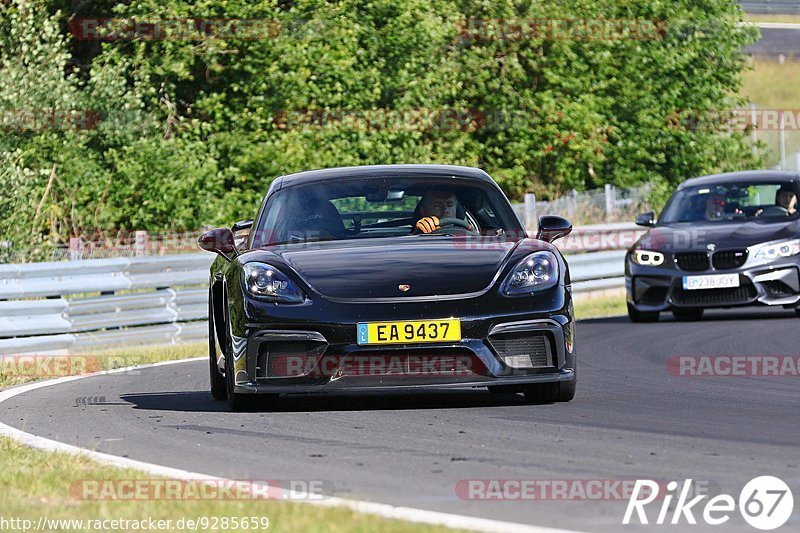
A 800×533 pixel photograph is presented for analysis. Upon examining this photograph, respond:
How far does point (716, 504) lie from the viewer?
17.4 feet

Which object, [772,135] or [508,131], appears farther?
[772,135]

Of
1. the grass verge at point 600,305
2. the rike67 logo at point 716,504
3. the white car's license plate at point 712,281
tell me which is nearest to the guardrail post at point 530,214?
the grass verge at point 600,305

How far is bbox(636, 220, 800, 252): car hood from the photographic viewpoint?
634 inches

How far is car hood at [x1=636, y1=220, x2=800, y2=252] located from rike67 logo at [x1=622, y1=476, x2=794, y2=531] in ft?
34.7

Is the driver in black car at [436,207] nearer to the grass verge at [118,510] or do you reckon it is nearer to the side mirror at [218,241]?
the side mirror at [218,241]

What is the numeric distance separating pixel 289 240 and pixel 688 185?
9.34 meters

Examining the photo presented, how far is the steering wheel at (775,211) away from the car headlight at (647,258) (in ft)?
4.31

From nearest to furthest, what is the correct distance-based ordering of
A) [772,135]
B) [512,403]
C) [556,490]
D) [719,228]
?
[556,490] < [512,403] < [719,228] < [772,135]

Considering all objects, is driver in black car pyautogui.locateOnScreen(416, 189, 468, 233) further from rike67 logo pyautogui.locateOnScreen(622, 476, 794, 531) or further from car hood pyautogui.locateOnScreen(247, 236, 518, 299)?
rike67 logo pyautogui.locateOnScreen(622, 476, 794, 531)

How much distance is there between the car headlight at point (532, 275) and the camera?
8398 millimetres

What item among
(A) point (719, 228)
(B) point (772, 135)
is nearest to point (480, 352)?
(A) point (719, 228)

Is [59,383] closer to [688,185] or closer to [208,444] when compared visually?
[208,444]

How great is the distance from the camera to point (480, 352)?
8211 millimetres

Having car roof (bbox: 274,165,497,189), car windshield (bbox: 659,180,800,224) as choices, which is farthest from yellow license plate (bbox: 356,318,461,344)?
car windshield (bbox: 659,180,800,224)
